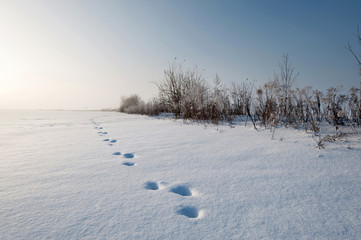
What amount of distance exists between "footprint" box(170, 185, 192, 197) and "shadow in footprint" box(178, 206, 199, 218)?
0.44 ft

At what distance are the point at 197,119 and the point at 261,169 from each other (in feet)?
10.2

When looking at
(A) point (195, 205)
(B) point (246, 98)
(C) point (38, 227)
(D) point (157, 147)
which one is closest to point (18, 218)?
(C) point (38, 227)

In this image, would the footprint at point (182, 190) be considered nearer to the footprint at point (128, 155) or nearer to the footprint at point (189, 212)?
the footprint at point (189, 212)

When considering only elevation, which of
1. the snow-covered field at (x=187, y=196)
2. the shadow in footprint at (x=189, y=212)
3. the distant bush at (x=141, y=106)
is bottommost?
the shadow in footprint at (x=189, y=212)

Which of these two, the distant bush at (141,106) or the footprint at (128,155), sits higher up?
the distant bush at (141,106)

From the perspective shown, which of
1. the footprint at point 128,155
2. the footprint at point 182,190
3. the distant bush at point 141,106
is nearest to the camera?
the footprint at point 182,190

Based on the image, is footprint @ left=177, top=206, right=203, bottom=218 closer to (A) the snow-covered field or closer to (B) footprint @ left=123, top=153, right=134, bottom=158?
(A) the snow-covered field

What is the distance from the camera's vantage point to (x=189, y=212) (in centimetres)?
71

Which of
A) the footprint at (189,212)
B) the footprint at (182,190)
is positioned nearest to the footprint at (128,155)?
the footprint at (182,190)

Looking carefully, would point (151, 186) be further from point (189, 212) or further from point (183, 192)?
point (189, 212)

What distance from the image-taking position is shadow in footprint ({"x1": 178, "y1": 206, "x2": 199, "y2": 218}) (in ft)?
2.25

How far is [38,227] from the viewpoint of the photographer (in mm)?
599

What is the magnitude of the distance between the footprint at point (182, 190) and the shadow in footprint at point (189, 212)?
0.13 metres

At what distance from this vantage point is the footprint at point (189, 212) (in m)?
0.68
